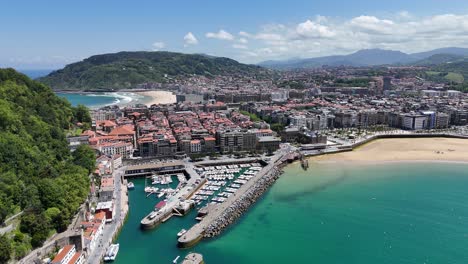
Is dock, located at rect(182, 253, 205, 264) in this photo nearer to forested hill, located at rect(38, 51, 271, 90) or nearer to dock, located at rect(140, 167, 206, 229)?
dock, located at rect(140, 167, 206, 229)

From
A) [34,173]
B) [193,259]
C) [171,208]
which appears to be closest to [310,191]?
[171,208]

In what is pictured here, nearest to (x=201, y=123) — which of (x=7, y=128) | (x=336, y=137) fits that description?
(x=336, y=137)

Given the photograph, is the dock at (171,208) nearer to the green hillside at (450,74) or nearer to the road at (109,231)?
the road at (109,231)

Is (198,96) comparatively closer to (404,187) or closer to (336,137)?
(336,137)

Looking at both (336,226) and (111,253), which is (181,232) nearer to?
(111,253)

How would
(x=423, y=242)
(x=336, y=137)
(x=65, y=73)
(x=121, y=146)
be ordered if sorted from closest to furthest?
(x=423, y=242), (x=121, y=146), (x=336, y=137), (x=65, y=73)

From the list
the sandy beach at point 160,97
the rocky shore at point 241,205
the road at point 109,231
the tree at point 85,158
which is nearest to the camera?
the road at point 109,231

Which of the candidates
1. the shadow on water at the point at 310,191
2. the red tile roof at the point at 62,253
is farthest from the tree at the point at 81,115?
the red tile roof at the point at 62,253
